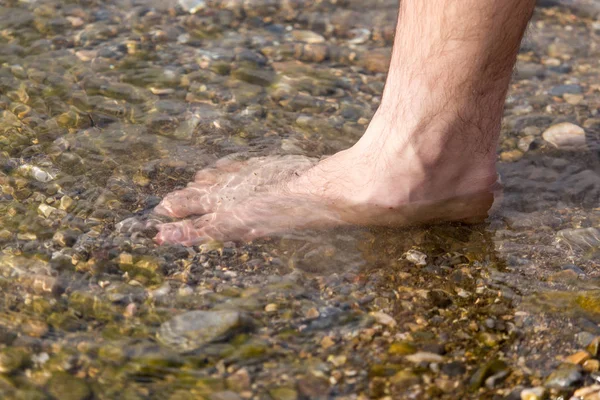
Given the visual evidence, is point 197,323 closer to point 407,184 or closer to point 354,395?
point 354,395

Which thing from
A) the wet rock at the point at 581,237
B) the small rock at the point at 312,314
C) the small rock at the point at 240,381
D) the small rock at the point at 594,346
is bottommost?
the small rock at the point at 240,381

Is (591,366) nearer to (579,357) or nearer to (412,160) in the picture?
(579,357)

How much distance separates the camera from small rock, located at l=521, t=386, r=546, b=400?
5.82 ft

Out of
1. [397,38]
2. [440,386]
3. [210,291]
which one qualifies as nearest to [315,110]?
[397,38]

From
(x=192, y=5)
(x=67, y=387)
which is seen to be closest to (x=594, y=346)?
(x=67, y=387)

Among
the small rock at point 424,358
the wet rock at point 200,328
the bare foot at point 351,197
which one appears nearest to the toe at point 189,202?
the bare foot at point 351,197

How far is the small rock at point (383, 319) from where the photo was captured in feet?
6.70

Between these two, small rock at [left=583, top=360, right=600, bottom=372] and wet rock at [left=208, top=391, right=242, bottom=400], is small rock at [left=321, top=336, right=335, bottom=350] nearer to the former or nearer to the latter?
wet rock at [left=208, top=391, right=242, bottom=400]

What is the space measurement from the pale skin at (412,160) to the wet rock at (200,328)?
0.39m

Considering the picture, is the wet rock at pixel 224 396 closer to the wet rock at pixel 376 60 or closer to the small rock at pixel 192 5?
the wet rock at pixel 376 60

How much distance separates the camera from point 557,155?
2.89 metres

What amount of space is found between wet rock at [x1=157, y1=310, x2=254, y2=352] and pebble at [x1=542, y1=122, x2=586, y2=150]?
5.25 ft

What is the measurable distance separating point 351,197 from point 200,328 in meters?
0.77

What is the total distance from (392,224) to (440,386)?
75 centimetres
